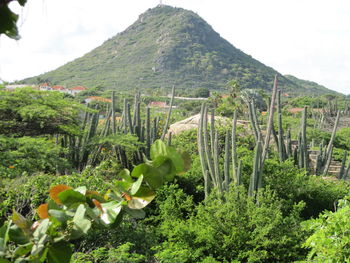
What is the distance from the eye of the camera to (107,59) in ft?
218

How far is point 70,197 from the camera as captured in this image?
0.47m

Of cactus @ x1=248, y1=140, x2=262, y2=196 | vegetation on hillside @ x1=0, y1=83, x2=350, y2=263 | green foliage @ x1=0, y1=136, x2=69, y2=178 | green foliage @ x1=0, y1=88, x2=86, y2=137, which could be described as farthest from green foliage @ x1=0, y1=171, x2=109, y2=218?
green foliage @ x1=0, y1=88, x2=86, y2=137

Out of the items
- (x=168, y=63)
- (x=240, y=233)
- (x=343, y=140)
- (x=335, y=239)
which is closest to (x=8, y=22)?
(x=335, y=239)

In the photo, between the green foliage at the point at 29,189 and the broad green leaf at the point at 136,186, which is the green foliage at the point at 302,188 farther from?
the broad green leaf at the point at 136,186

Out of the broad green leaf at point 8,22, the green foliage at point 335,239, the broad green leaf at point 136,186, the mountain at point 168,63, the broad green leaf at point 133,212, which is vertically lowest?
the green foliage at point 335,239

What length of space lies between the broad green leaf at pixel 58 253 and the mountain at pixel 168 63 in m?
52.7

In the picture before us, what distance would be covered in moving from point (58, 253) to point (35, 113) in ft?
22.9

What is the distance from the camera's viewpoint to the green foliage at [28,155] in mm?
5750

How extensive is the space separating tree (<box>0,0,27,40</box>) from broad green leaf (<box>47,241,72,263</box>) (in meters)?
0.23

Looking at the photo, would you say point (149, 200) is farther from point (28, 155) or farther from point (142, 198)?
point (28, 155)

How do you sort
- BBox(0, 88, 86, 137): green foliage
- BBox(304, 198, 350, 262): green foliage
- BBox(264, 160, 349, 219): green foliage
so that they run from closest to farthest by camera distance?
BBox(304, 198, 350, 262): green foliage < BBox(264, 160, 349, 219): green foliage < BBox(0, 88, 86, 137): green foliage

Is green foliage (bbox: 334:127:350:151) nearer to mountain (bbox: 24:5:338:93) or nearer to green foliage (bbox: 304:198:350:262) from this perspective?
green foliage (bbox: 304:198:350:262)

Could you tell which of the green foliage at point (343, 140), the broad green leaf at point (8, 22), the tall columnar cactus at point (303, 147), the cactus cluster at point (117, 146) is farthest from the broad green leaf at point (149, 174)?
the green foliage at point (343, 140)

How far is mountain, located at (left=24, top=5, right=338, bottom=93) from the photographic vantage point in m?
58.3
